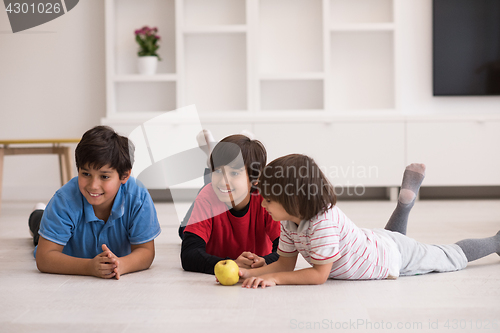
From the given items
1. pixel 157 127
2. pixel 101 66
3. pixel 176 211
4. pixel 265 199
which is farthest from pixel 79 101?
pixel 265 199

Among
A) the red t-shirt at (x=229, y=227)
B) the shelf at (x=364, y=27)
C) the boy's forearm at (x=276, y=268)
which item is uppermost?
the shelf at (x=364, y=27)

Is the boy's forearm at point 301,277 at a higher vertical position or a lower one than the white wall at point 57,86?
lower

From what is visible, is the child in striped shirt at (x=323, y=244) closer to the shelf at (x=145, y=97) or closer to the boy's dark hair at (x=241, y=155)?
the boy's dark hair at (x=241, y=155)

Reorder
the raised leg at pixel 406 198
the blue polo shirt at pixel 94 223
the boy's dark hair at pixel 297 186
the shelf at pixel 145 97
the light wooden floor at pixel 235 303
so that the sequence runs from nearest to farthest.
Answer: the light wooden floor at pixel 235 303
the boy's dark hair at pixel 297 186
the blue polo shirt at pixel 94 223
the raised leg at pixel 406 198
the shelf at pixel 145 97

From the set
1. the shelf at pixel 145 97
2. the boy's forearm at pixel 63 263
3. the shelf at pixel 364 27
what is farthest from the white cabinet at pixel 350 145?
the boy's forearm at pixel 63 263

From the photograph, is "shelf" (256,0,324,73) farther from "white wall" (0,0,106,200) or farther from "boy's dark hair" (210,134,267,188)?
"boy's dark hair" (210,134,267,188)

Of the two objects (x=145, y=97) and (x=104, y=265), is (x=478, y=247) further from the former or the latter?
(x=145, y=97)

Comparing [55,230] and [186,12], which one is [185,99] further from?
[55,230]

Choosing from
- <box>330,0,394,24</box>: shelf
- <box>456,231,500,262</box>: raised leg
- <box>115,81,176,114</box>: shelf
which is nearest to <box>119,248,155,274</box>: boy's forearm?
<box>456,231,500,262</box>: raised leg

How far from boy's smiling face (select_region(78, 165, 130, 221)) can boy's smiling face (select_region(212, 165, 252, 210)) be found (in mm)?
272

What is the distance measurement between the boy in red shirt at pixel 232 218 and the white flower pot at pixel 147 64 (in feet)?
7.30

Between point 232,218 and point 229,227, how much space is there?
0.03m

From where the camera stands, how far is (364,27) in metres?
3.30

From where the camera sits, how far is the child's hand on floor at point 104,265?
122 cm
